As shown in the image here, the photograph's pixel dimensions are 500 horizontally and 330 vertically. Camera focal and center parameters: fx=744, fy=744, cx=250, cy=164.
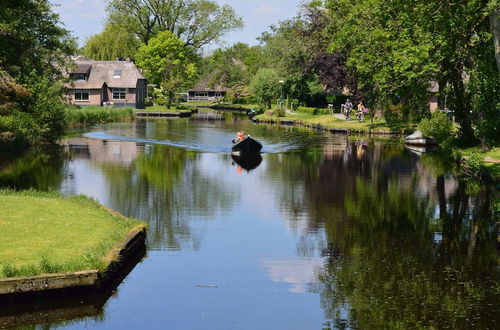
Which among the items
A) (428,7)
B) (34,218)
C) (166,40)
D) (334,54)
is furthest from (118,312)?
(166,40)

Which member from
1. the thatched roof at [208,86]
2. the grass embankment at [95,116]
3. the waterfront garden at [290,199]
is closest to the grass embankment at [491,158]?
the waterfront garden at [290,199]

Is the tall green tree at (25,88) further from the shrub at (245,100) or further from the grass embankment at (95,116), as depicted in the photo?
the shrub at (245,100)

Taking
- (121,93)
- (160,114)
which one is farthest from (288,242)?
(121,93)

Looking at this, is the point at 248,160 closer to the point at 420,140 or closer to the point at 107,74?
the point at 420,140

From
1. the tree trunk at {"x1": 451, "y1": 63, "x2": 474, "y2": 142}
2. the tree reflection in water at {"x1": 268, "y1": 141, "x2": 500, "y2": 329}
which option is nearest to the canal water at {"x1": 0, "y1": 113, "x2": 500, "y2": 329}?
the tree reflection in water at {"x1": 268, "y1": 141, "x2": 500, "y2": 329}

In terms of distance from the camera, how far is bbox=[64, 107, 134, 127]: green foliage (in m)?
76.2

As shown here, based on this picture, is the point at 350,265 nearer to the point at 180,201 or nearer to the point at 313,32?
the point at 180,201

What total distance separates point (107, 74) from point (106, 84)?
5.05 ft

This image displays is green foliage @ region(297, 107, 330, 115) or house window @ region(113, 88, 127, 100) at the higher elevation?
house window @ region(113, 88, 127, 100)

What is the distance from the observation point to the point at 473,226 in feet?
84.6

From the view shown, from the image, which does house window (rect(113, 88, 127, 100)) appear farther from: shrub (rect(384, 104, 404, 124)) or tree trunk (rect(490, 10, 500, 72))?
tree trunk (rect(490, 10, 500, 72))

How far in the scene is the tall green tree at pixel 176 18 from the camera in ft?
383

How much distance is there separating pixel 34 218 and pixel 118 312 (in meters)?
6.55

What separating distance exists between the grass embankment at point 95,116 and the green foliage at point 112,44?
30.9 m
